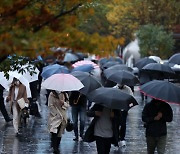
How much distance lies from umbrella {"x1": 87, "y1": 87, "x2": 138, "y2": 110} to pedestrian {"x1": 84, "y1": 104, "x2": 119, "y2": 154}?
0.22 metres

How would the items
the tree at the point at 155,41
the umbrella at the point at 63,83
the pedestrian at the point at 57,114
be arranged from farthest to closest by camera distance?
the tree at the point at 155,41 < the pedestrian at the point at 57,114 < the umbrella at the point at 63,83

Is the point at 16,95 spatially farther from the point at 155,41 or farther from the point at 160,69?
the point at 155,41

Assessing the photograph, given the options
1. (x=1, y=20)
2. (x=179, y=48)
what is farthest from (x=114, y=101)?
(x=179, y=48)

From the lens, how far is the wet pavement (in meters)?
13.7

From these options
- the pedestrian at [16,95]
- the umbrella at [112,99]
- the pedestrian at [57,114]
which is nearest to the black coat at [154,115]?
the umbrella at [112,99]

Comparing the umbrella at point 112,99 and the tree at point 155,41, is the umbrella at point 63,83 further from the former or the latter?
the tree at point 155,41

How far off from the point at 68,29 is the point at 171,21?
32.3 meters

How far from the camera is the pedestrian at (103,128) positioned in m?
11.0

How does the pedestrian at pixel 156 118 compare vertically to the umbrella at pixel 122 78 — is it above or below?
below

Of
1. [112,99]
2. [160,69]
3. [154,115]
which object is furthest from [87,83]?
[160,69]

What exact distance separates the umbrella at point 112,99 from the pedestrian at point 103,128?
0.22 metres

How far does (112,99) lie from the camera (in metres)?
10.8

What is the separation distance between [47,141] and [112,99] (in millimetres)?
4355

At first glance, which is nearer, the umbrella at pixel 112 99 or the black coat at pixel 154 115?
the umbrella at pixel 112 99
